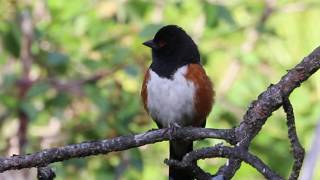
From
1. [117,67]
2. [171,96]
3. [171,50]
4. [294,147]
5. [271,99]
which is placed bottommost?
[294,147]

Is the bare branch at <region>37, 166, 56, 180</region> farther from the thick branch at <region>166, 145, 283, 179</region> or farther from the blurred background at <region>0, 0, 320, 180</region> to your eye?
the blurred background at <region>0, 0, 320, 180</region>

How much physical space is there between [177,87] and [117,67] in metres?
0.87

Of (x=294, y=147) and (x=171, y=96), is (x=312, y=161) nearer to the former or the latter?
(x=294, y=147)

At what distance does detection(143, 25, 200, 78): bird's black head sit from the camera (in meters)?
3.43

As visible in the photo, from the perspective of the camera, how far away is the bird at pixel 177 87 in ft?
10.9

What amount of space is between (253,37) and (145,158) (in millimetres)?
1017

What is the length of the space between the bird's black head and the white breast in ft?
0.18

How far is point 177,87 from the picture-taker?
131 inches

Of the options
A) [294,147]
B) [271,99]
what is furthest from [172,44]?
[294,147]

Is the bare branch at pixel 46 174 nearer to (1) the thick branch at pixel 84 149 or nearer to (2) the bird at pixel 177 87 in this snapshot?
(1) the thick branch at pixel 84 149

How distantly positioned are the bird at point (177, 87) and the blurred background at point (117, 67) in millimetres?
374

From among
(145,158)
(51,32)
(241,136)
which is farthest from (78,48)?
(241,136)

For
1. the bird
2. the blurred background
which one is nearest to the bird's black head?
the bird

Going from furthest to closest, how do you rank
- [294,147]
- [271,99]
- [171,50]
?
[171,50] → [271,99] → [294,147]
